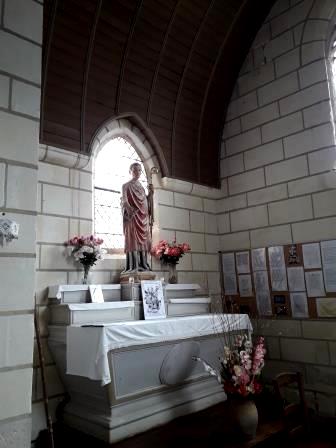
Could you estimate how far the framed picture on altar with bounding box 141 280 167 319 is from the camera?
514cm

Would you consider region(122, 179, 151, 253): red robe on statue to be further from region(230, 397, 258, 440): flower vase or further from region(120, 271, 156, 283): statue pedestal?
region(230, 397, 258, 440): flower vase

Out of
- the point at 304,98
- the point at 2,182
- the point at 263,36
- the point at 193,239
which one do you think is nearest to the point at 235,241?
the point at 193,239

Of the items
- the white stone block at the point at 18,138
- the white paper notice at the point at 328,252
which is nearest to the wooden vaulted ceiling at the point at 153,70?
the white stone block at the point at 18,138

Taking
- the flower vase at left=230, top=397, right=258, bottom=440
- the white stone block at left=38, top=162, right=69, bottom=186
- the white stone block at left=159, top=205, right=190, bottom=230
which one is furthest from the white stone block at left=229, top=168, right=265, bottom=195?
the flower vase at left=230, top=397, right=258, bottom=440

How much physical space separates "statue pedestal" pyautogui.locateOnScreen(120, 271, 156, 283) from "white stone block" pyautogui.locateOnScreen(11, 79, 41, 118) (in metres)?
2.75

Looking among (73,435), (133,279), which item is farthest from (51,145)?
(73,435)

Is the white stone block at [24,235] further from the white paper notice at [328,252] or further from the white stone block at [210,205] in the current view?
the white stone block at [210,205]

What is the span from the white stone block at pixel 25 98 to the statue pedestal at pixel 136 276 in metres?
2.75

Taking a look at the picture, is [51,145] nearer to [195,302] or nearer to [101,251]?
[101,251]

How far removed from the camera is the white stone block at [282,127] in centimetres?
605

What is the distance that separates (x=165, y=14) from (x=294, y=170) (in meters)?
2.99

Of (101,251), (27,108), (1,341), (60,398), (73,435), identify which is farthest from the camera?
(101,251)

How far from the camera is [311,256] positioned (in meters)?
5.62

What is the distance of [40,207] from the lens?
16.3 ft
